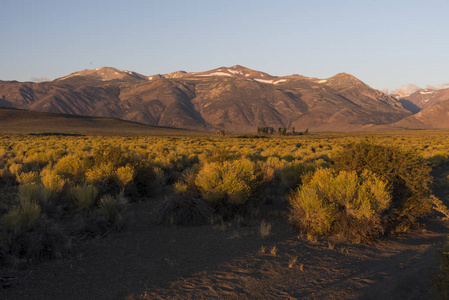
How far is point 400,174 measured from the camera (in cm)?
825

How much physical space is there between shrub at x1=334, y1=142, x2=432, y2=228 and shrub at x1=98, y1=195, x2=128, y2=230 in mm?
5975

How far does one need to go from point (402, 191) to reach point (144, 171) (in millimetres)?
7633

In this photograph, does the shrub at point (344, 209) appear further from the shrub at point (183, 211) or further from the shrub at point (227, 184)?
the shrub at point (183, 211)

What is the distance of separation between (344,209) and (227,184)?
2.83 meters

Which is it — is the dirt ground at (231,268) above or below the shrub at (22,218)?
below

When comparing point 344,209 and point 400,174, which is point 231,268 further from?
point 400,174

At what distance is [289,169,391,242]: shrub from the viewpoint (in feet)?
23.1

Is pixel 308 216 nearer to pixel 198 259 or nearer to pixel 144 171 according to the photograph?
pixel 198 259

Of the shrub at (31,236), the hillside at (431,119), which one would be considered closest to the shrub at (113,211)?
the shrub at (31,236)

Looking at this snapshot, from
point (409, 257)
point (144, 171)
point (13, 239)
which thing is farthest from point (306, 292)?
point (144, 171)

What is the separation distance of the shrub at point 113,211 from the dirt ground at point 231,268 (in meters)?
0.26

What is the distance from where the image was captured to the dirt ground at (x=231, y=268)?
4.91m

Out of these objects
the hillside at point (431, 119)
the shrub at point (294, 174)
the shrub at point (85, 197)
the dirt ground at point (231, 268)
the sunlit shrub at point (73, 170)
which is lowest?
the dirt ground at point (231, 268)

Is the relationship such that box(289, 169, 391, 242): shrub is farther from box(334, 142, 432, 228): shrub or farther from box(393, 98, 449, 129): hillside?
box(393, 98, 449, 129): hillside
